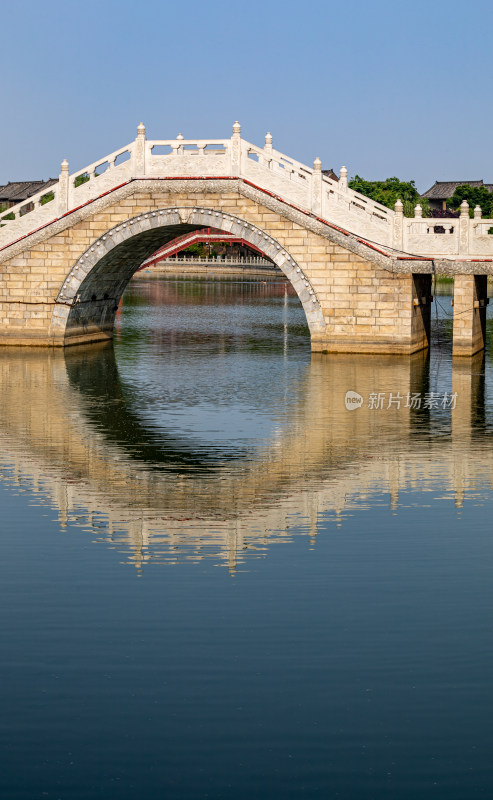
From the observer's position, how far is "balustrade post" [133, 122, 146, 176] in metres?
29.0

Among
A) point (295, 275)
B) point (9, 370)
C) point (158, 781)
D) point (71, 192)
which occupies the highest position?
point (71, 192)

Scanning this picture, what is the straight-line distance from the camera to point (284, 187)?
28.5 metres

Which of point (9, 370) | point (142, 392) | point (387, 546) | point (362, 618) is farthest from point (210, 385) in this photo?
point (362, 618)

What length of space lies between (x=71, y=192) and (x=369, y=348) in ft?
30.0

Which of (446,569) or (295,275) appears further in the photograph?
(295,275)

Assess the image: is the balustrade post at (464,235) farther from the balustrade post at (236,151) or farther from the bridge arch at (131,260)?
the balustrade post at (236,151)

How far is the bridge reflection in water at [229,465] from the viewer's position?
11.8 m

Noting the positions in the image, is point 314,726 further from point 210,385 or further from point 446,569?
point 210,385

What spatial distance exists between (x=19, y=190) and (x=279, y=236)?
86.0 m

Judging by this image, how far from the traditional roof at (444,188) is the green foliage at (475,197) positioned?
4943 mm

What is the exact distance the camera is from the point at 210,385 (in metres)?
24.1

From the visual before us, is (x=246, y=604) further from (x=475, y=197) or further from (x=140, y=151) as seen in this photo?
(x=475, y=197)

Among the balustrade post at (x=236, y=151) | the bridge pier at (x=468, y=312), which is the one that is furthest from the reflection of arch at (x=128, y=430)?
the bridge pier at (x=468, y=312)

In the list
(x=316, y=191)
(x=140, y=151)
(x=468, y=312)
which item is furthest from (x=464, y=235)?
(x=140, y=151)
